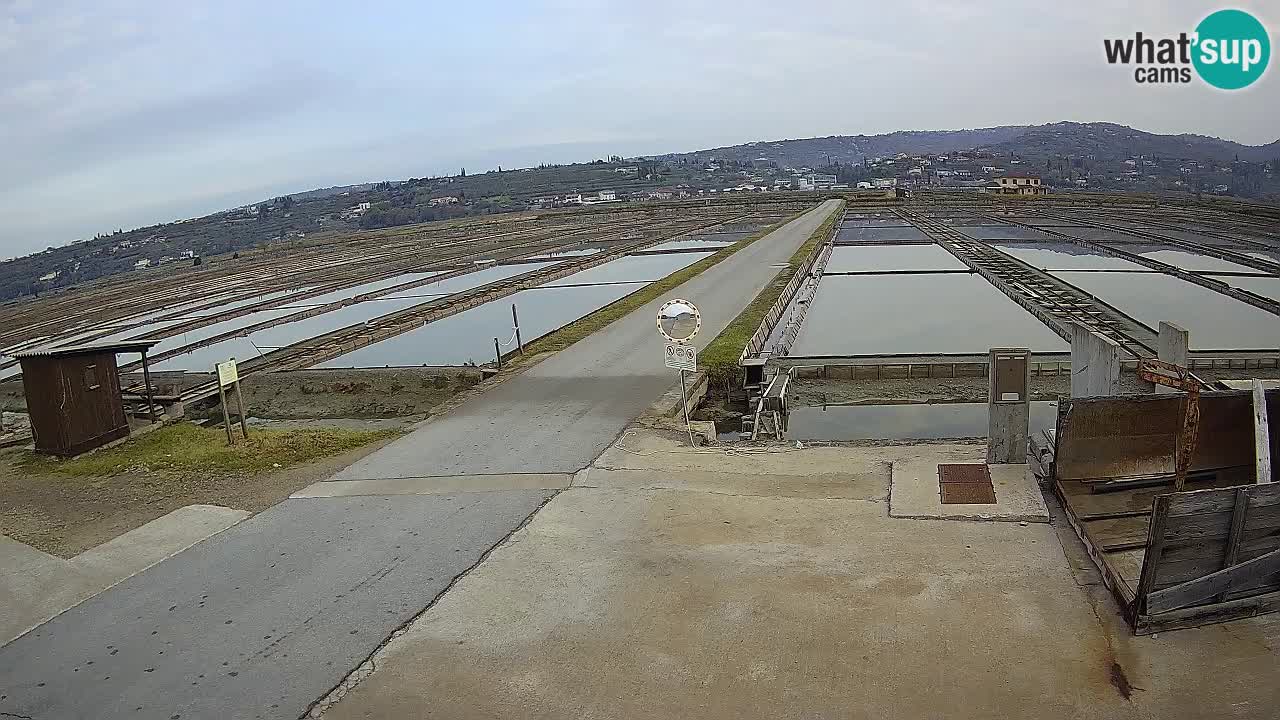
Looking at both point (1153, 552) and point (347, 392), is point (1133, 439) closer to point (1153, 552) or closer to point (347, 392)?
point (1153, 552)

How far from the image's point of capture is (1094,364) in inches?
329

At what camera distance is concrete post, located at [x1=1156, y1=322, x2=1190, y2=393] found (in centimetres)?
791

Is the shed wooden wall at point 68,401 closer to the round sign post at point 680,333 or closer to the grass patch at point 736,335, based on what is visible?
the round sign post at point 680,333

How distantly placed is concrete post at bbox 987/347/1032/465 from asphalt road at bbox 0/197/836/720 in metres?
4.22

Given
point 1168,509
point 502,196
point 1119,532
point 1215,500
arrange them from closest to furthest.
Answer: point 1168,509 < point 1215,500 < point 1119,532 < point 502,196

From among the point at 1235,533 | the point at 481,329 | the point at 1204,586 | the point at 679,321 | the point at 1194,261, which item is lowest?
the point at 1194,261

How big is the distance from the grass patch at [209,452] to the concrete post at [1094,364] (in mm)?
8196

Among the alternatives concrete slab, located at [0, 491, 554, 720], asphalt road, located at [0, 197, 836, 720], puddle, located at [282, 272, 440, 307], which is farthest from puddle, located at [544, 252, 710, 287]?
concrete slab, located at [0, 491, 554, 720]

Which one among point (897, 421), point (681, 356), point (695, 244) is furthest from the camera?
point (695, 244)

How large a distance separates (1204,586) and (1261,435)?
216 cm

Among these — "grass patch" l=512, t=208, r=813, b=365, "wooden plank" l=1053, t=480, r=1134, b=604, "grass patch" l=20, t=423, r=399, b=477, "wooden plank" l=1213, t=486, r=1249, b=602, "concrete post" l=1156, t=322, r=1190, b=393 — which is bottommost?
"grass patch" l=512, t=208, r=813, b=365

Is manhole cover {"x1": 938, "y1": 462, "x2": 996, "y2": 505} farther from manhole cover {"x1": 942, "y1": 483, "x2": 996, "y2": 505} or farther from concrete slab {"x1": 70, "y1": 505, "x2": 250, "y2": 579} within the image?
concrete slab {"x1": 70, "y1": 505, "x2": 250, "y2": 579}

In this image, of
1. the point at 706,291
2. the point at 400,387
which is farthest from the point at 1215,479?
the point at 706,291

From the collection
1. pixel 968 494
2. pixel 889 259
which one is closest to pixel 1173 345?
pixel 968 494
